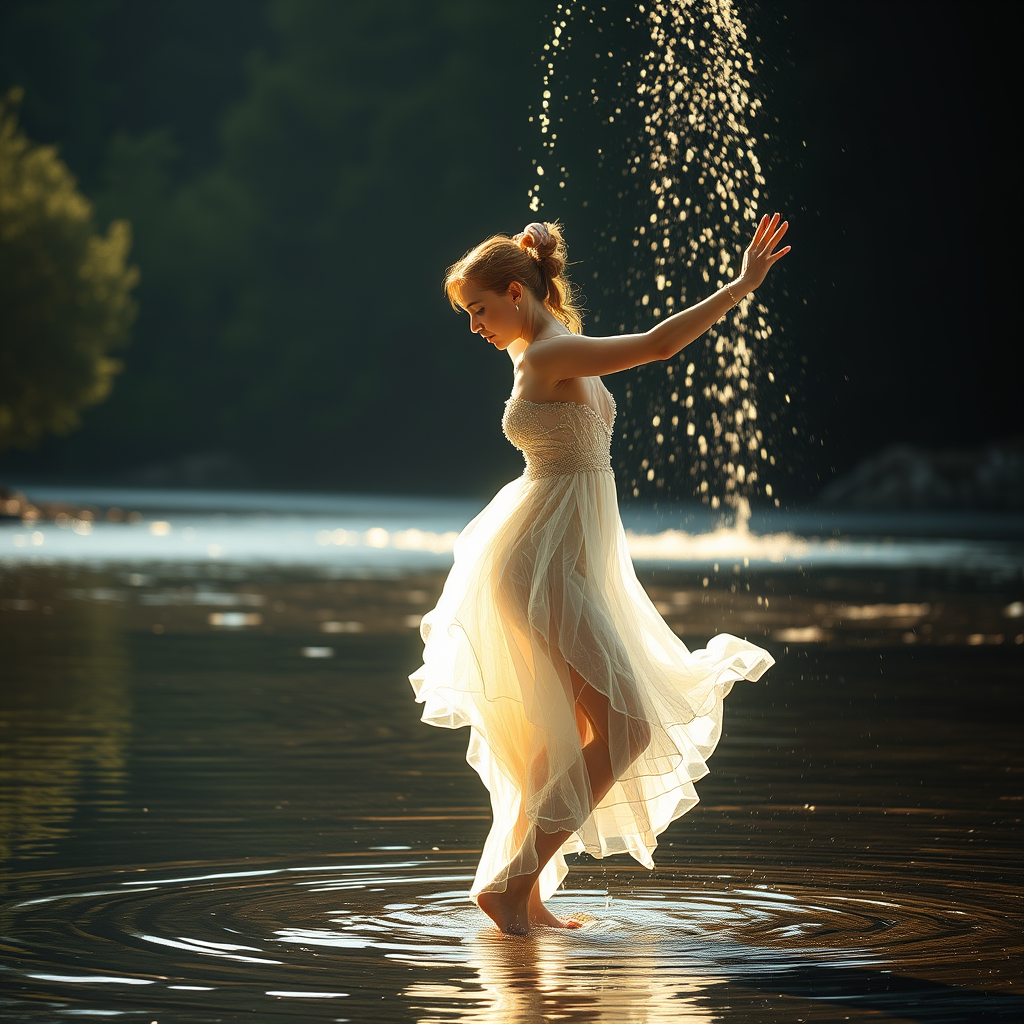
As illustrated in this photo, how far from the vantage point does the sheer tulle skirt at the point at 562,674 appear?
5496mm

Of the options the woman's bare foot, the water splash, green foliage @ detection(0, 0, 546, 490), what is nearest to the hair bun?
the woman's bare foot

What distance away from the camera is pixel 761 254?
5523 millimetres

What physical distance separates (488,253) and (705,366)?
96.7 ft

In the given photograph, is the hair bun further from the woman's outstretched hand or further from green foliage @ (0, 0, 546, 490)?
green foliage @ (0, 0, 546, 490)

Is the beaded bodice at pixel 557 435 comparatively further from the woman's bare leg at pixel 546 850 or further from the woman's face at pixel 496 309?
the woman's bare leg at pixel 546 850

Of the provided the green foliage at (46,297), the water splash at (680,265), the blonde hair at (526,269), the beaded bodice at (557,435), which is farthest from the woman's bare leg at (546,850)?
the green foliage at (46,297)

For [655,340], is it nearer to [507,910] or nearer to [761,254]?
[761,254]

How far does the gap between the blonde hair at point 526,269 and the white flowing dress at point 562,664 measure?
32 cm

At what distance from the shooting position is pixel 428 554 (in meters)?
25.1

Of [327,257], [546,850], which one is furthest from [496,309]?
[327,257]

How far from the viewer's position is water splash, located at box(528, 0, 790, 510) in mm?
29766

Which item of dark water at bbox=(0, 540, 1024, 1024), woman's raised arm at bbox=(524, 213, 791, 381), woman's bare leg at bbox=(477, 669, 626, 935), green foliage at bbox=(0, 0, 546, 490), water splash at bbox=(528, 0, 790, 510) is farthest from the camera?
green foliage at bbox=(0, 0, 546, 490)

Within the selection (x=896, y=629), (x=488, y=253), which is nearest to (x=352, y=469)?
(x=896, y=629)

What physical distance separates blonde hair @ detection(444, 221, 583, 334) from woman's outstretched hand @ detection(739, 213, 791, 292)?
59cm
